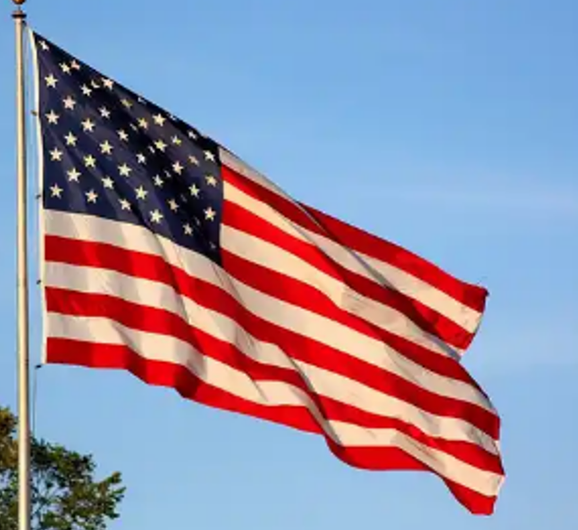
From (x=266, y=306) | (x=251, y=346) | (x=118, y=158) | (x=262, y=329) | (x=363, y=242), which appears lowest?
(x=251, y=346)

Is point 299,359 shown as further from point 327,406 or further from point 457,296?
point 457,296

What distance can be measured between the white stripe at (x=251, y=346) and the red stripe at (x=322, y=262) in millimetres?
1382

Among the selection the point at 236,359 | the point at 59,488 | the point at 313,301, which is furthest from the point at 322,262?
the point at 59,488

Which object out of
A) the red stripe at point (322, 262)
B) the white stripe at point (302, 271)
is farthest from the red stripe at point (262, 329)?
the red stripe at point (322, 262)

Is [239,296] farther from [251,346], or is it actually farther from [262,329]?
[251,346]

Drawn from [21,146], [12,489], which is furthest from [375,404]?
[12,489]

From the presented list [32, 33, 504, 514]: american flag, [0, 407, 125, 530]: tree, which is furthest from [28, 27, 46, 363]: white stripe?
[0, 407, 125, 530]: tree

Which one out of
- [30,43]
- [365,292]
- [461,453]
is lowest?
[461,453]

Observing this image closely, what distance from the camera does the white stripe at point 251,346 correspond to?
30.9m

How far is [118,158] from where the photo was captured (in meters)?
31.9

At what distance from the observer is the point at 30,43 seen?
103ft

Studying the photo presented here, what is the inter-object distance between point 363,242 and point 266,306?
2000mm

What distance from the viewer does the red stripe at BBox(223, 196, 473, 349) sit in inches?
1300

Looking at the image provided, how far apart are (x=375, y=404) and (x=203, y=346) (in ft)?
9.56
